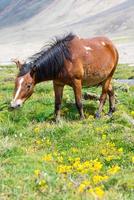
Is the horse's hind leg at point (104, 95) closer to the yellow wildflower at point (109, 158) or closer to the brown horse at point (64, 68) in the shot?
the brown horse at point (64, 68)

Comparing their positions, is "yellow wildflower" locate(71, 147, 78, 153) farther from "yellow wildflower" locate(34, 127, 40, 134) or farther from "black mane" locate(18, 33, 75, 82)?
"black mane" locate(18, 33, 75, 82)

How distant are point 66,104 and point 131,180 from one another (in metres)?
11.3

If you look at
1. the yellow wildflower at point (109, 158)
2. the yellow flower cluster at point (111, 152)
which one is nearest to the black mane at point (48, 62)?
the yellow flower cluster at point (111, 152)

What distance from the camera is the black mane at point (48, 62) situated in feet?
58.1

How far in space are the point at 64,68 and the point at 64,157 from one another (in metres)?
6.51

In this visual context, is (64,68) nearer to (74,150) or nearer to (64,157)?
(74,150)

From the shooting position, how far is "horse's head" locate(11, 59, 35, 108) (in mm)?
17094

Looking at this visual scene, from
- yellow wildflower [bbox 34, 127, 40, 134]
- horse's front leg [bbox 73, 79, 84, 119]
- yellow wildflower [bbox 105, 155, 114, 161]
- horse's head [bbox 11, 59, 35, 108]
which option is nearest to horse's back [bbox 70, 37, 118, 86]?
horse's front leg [bbox 73, 79, 84, 119]

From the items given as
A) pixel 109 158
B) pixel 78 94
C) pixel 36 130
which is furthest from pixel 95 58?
pixel 109 158

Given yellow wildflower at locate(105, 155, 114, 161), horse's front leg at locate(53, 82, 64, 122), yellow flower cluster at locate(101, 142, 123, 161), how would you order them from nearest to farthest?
yellow wildflower at locate(105, 155, 114, 161) → yellow flower cluster at locate(101, 142, 123, 161) → horse's front leg at locate(53, 82, 64, 122)

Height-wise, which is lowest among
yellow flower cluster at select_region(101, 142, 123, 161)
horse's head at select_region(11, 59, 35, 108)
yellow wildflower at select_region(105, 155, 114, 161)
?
yellow flower cluster at select_region(101, 142, 123, 161)

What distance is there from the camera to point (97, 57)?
1945 cm

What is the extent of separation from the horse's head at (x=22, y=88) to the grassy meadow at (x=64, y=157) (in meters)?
0.66

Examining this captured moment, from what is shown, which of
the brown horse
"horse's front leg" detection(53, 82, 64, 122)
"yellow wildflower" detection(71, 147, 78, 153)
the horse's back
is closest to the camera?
"yellow wildflower" detection(71, 147, 78, 153)
